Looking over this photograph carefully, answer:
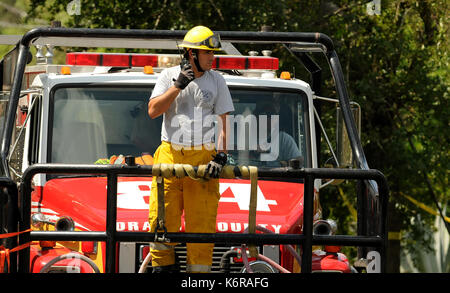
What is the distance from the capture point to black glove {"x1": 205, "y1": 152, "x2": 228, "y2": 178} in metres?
5.08

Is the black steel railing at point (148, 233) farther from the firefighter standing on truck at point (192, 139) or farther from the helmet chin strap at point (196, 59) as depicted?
the helmet chin strap at point (196, 59)

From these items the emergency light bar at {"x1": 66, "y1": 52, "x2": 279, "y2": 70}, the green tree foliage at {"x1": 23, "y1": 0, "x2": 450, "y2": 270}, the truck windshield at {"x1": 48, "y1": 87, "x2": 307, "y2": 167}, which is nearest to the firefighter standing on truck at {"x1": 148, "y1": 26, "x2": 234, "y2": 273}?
the truck windshield at {"x1": 48, "y1": 87, "x2": 307, "y2": 167}

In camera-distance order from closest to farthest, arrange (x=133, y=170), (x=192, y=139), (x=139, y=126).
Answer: (x=133, y=170) < (x=192, y=139) < (x=139, y=126)

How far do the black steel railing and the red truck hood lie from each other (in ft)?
1.87

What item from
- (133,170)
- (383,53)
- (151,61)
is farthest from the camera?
(383,53)

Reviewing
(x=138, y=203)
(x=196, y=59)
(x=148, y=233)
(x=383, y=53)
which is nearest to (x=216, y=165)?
(x=148, y=233)

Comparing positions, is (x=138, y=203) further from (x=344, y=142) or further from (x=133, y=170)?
(x=344, y=142)

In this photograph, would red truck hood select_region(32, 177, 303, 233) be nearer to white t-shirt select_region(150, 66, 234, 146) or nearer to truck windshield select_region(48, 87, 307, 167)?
truck windshield select_region(48, 87, 307, 167)

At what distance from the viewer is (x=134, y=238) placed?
5.04 m

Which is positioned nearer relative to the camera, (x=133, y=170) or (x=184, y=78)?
(x=133, y=170)

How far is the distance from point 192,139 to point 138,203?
0.61m

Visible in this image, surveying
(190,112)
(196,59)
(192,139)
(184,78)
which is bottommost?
(192,139)

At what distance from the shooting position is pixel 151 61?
7.45 meters

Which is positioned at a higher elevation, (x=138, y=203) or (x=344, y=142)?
(x=344, y=142)
